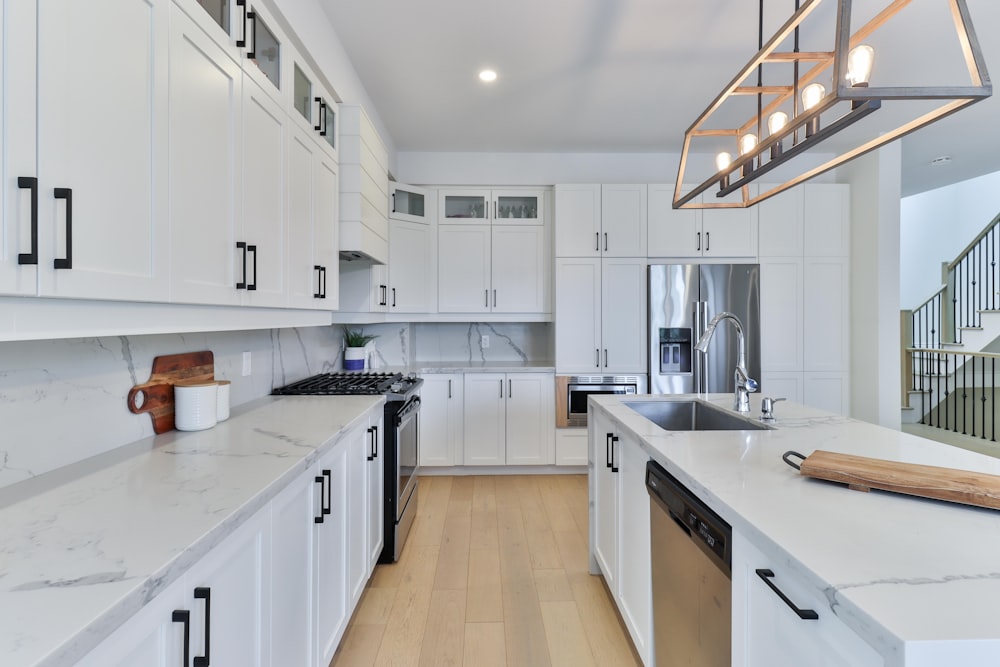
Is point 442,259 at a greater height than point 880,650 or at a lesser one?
greater

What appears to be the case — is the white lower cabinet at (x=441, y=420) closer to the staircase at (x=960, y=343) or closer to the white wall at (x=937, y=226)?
the staircase at (x=960, y=343)

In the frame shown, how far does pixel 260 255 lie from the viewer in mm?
1639

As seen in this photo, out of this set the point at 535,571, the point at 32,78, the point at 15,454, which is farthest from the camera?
the point at 535,571

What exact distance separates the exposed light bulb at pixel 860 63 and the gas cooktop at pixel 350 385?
86.0 inches

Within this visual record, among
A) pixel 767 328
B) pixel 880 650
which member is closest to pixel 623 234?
pixel 767 328

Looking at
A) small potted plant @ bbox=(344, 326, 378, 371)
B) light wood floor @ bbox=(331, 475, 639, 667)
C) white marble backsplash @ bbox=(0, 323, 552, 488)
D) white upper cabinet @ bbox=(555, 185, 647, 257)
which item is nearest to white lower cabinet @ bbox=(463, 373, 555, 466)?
light wood floor @ bbox=(331, 475, 639, 667)

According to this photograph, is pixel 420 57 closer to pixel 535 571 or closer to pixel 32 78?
pixel 32 78

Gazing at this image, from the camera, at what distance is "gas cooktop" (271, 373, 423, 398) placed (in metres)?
2.34

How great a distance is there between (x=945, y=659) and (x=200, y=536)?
111cm

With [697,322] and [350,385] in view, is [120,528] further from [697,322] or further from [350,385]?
[697,322]

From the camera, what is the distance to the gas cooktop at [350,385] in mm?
2336

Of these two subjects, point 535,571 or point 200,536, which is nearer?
point 200,536

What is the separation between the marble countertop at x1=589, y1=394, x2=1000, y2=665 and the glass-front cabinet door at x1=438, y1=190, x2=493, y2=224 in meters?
3.04

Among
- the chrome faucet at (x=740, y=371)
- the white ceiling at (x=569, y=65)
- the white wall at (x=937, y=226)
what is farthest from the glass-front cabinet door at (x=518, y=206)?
the white wall at (x=937, y=226)
